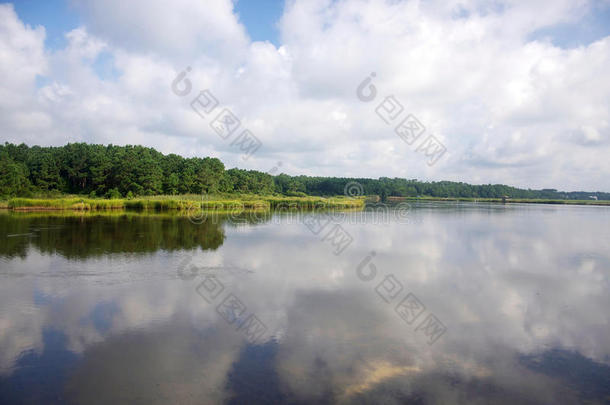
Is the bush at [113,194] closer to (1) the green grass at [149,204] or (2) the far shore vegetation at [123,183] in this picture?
(2) the far shore vegetation at [123,183]

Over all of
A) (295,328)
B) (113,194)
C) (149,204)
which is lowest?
(295,328)

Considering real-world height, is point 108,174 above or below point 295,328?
above

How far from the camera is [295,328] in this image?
7637 mm

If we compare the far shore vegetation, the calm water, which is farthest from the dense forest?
the calm water

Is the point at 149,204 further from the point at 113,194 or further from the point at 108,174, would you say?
the point at 108,174

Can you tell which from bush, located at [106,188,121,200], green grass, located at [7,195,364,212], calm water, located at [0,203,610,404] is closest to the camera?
calm water, located at [0,203,610,404]

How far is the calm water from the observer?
547 centimetres

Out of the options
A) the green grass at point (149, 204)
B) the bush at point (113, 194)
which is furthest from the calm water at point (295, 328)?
the bush at point (113, 194)

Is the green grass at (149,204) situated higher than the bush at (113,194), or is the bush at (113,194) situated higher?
the bush at (113,194)

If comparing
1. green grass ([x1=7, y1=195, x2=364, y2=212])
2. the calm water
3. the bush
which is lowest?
the calm water

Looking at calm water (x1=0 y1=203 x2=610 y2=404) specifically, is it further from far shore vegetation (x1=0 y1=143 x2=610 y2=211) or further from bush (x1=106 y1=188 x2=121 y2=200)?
bush (x1=106 y1=188 x2=121 y2=200)

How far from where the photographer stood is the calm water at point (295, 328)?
5.47 m

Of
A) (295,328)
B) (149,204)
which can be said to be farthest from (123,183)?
(295,328)

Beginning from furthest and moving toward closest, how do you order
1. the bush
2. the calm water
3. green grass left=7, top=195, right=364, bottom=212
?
the bush, green grass left=7, top=195, right=364, bottom=212, the calm water
